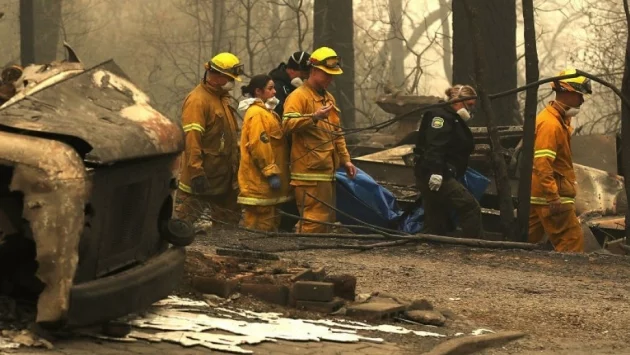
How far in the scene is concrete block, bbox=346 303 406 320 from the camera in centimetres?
797

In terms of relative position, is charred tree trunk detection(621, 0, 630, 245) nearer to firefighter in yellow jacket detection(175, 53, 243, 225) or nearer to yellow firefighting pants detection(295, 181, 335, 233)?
yellow firefighting pants detection(295, 181, 335, 233)

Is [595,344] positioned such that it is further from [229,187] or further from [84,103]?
[229,187]

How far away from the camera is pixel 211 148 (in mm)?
13297

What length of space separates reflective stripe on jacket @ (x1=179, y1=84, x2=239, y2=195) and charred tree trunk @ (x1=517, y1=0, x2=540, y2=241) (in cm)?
283

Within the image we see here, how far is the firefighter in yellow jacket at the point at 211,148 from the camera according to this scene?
12.9m

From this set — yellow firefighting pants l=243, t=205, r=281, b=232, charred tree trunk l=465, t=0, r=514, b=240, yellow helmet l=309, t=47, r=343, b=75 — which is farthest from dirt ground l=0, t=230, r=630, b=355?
yellow helmet l=309, t=47, r=343, b=75

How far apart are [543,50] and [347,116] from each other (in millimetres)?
34288

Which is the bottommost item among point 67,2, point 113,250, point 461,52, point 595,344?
point 595,344

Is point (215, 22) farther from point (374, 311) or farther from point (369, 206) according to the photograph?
point (374, 311)

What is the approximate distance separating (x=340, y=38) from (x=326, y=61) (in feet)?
35.0

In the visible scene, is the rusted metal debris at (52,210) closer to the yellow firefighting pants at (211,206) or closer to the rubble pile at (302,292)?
the rubble pile at (302,292)

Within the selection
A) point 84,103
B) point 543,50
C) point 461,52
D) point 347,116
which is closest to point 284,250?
point 84,103

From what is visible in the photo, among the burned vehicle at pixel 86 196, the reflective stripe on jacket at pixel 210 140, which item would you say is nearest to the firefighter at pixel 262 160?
the reflective stripe on jacket at pixel 210 140

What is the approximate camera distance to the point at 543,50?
184 ft
